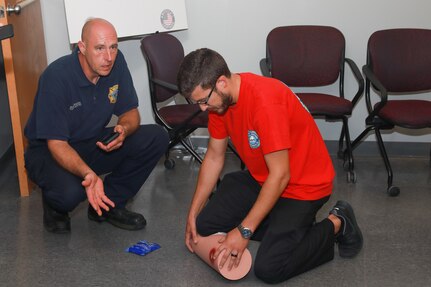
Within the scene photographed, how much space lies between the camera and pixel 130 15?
13.9 feet

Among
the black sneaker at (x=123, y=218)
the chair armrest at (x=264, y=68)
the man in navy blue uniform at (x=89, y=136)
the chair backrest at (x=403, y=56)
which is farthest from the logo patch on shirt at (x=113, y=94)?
the chair backrest at (x=403, y=56)

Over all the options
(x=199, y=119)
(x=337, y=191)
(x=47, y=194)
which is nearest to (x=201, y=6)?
(x=199, y=119)

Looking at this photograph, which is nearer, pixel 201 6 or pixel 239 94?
pixel 239 94

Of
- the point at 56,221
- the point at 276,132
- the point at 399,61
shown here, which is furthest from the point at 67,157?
the point at 399,61

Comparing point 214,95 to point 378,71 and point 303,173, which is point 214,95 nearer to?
point 303,173

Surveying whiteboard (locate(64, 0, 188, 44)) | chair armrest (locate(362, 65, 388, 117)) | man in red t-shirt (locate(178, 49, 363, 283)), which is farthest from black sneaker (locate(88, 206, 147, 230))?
chair armrest (locate(362, 65, 388, 117))

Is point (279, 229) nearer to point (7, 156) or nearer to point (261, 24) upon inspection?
point (261, 24)

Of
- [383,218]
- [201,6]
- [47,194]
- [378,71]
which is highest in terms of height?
[201,6]

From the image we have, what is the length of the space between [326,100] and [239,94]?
1.47 meters

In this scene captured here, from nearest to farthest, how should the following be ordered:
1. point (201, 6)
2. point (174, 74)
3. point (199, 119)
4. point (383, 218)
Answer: point (383, 218) → point (199, 119) → point (174, 74) → point (201, 6)

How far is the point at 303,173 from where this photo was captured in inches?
111

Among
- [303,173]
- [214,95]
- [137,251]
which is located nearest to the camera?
[214,95]

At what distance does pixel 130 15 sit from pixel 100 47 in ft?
4.15

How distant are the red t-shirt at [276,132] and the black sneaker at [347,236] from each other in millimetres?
153
